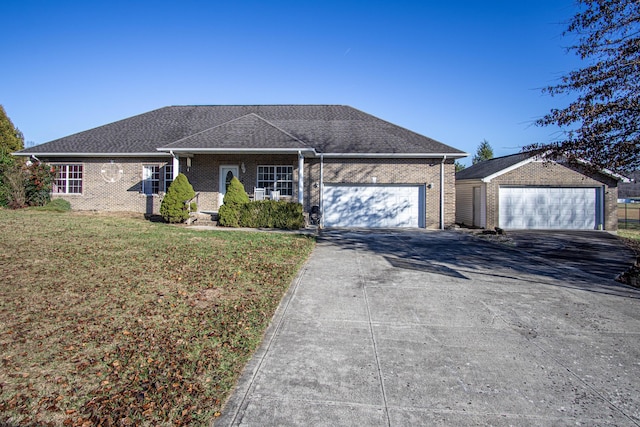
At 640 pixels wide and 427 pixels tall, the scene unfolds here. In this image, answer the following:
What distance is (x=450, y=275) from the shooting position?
7.97 meters

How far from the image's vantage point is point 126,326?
4633 mm

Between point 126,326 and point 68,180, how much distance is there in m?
18.0

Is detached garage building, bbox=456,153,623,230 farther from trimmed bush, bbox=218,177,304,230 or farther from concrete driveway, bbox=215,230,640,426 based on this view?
concrete driveway, bbox=215,230,640,426

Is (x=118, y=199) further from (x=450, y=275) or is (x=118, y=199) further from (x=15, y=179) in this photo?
(x=450, y=275)

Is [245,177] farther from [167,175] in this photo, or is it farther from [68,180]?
[68,180]

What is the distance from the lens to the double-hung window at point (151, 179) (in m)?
18.8

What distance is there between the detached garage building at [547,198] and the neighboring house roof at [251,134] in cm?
292

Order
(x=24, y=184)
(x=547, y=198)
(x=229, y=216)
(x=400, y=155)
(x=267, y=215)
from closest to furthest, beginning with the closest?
(x=229, y=216) < (x=267, y=215) < (x=400, y=155) < (x=24, y=184) < (x=547, y=198)

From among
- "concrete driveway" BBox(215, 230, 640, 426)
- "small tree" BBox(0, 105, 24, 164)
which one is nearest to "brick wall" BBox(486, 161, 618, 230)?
"concrete driveway" BBox(215, 230, 640, 426)

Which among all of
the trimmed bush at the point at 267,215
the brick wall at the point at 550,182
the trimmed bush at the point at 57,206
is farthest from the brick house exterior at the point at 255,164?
the brick wall at the point at 550,182

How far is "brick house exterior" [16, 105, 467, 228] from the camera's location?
17422 millimetres

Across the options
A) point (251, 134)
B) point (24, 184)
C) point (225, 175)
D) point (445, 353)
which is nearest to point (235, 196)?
point (251, 134)

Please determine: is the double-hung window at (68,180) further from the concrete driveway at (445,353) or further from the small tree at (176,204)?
the concrete driveway at (445,353)

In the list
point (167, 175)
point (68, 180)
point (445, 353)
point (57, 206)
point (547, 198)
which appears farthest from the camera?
point (68, 180)
